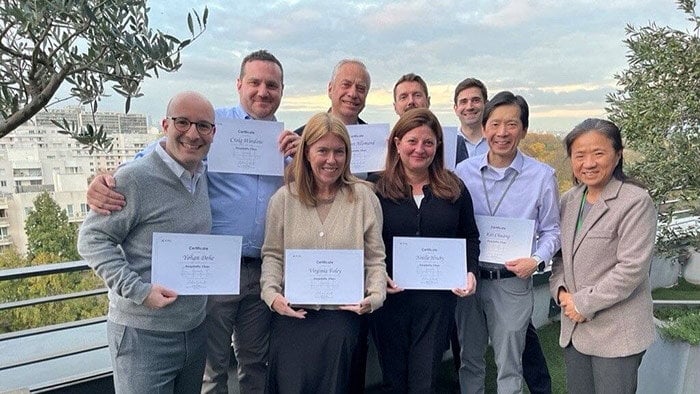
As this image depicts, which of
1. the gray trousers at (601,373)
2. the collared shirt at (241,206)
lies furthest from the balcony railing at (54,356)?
the gray trousers at (601,373)

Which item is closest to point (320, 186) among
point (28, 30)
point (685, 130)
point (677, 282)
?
point (28, 30)

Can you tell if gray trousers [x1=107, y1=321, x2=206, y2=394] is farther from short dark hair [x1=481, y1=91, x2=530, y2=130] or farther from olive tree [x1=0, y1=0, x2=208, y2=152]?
short dark hair [x1=481, y1=91, x2=530, y2=130]

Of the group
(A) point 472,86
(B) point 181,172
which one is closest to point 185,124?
(B) point 181,172

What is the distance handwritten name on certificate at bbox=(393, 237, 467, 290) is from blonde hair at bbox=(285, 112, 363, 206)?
1.29 ft

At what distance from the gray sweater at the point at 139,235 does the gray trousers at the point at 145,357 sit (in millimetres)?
35

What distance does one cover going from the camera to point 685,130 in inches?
117

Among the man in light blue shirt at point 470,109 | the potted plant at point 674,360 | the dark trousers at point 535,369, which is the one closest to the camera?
the potted plant at point 674,360

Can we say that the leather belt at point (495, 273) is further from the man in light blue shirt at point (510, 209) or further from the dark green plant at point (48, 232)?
the dark green plant at point (48, 232)

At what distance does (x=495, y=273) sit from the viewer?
100 inches

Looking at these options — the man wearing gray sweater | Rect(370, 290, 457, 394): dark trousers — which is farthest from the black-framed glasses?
Rect(370, 290, 457, 394): dark trousers

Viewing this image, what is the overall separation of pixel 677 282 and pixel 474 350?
17.4 feet

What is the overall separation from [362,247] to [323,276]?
0.22 m

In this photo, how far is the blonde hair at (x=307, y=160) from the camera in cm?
216

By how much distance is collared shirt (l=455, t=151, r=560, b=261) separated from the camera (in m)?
2.45
